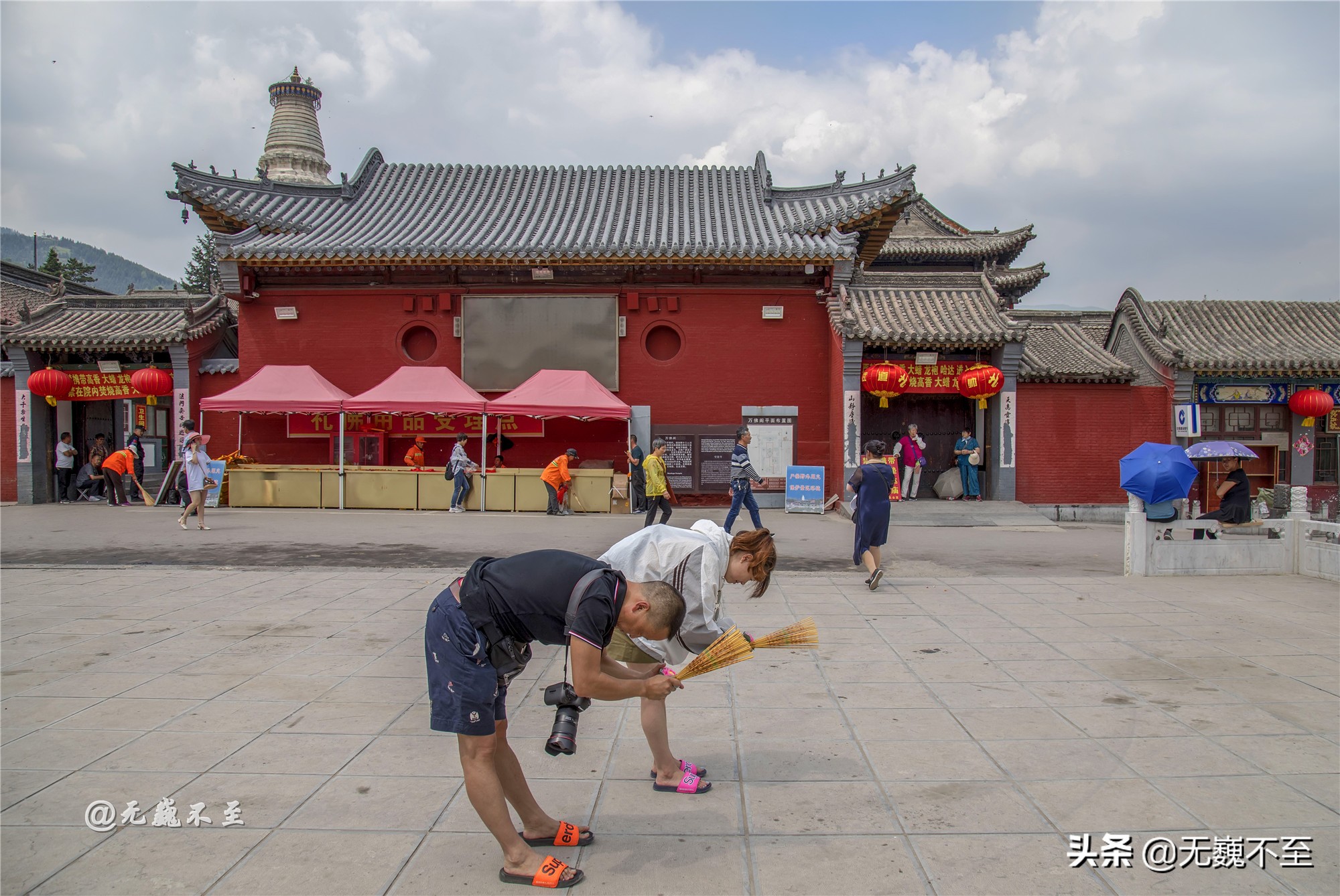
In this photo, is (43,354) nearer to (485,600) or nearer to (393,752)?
(393,752)

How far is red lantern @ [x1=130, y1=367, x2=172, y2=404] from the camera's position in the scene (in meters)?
16.6

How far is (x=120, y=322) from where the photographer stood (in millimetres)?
17672

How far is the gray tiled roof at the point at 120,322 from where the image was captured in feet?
54.7

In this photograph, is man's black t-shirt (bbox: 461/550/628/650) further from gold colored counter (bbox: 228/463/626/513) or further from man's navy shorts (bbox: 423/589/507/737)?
gold colored counter (bbox: 228/463/626/513)

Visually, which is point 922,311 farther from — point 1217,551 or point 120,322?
point 120,322

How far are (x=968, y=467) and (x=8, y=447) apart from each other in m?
19.6

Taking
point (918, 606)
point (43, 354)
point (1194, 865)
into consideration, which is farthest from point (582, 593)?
point (43, 354)

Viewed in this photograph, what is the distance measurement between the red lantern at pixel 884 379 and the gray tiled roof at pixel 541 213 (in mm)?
2387

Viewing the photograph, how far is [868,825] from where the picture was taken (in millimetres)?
3213

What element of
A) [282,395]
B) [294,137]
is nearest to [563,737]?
[282,395]

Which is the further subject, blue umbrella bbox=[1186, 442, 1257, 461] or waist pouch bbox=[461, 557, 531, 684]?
blue umbrella bbox=[1186, 442, 1257, 461]

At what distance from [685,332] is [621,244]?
217 centimetres

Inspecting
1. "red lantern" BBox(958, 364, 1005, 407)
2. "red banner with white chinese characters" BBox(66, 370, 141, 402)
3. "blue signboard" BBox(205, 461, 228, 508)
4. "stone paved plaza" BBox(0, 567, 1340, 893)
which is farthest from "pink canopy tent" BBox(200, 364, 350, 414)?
"red lantern" BBox(958, 364, 1005, 407)

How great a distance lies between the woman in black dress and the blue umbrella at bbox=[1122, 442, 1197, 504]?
164 cm
